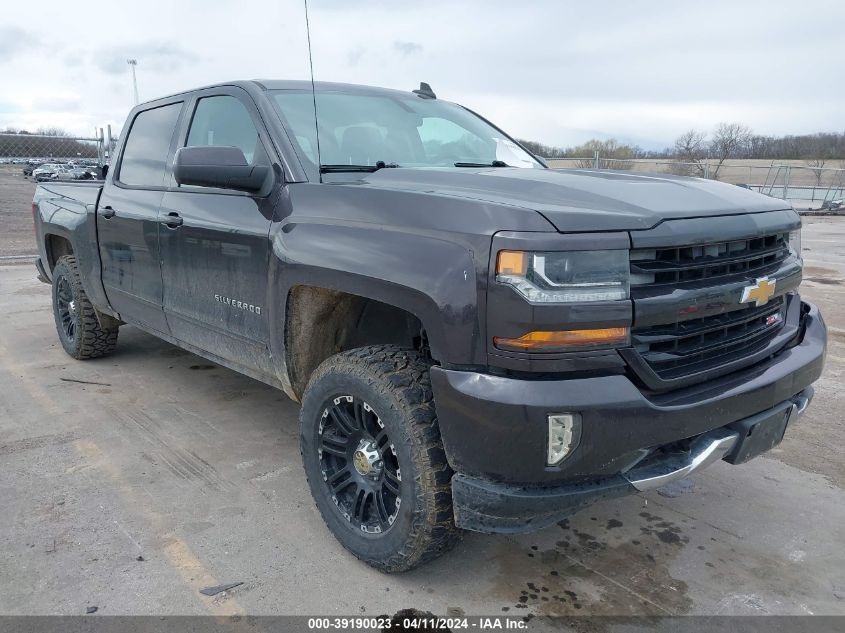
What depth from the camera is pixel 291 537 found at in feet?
9.30

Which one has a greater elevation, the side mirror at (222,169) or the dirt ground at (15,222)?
the side mirror at (222,169)

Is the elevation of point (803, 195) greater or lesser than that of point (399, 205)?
lesser

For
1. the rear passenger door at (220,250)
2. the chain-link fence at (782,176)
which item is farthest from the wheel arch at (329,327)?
the chain-link fence at (782,176)

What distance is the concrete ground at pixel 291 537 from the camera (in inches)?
96.4

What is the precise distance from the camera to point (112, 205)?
4.32 metres

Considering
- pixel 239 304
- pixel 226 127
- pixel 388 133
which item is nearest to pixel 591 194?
pixel 388 133

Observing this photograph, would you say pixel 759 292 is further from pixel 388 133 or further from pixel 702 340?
pixel 388 133

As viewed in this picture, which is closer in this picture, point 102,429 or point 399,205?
point 399,205

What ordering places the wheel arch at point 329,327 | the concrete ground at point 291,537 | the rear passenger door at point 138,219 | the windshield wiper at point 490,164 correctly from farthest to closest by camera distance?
the rear passenger door at point 138,219
the windshield wiper at point 490,164
the wheel arch at point 329,327
the concrete ground at point 291,537

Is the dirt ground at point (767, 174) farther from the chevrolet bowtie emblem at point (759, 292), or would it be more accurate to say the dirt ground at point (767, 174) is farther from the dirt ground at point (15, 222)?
the chevrolet bowtie emblem at point (759, 292)

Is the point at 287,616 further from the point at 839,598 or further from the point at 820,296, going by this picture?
the point at 820,296

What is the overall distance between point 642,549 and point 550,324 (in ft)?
4.44

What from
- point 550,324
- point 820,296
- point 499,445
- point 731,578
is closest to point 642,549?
point 731,578

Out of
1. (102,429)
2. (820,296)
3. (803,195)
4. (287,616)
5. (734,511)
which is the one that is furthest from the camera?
(803,195)
